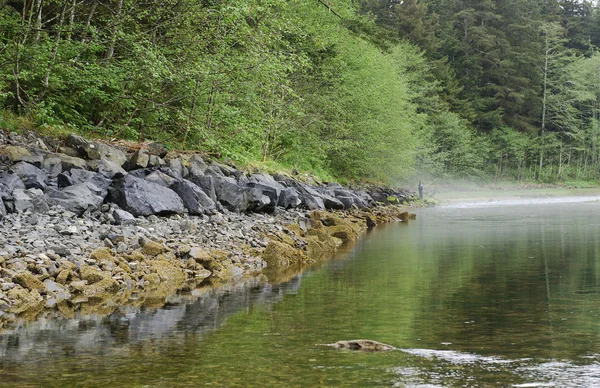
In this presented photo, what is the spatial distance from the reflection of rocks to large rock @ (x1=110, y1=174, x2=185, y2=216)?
465 centimetres

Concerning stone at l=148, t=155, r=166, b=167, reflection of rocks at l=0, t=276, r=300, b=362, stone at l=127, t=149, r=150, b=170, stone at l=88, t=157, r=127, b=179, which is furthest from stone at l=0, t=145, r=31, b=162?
reflection of rocks at l=0, t=276, r=300, b=362

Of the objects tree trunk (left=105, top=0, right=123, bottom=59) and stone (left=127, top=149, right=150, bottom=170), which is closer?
stone (left=127, top=149, right=150, bottom=170)

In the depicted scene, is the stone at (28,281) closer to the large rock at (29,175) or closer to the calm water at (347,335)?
the calm water at (347,335)

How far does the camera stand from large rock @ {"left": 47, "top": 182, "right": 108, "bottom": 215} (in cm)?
1421

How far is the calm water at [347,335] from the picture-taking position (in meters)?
6.50

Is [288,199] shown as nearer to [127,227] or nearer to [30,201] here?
[127,227]

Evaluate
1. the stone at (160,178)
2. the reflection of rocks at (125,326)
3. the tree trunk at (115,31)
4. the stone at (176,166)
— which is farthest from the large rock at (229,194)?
the reflection of rocks at (125,326)

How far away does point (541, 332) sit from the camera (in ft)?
26.8

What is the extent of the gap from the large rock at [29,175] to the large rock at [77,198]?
0.90ft

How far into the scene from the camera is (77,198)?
14.4 m

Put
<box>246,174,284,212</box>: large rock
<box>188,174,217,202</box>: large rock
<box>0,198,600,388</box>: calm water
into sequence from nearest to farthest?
<box>0,198,600,388</box>: calm water, <box>188,174,217,202</box>: large rock, <box>246,174,284,212</box>: large rock

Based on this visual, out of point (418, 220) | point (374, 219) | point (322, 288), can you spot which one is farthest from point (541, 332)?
A: point (418, 220)

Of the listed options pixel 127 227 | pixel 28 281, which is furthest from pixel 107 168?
pixel 28 281

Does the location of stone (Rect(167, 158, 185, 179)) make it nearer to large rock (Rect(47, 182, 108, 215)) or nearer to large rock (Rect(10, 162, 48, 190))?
large rock (Rect(47, 182, 108, 215))
